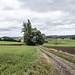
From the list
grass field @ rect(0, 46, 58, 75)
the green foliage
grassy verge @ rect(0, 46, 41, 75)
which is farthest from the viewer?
the green foliage

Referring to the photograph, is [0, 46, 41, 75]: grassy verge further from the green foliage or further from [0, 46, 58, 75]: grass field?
the green foliage

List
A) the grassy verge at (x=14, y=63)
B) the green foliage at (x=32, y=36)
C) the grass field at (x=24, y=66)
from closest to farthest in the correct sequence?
the grassy verge at (x=14, y=63) → the grass field at (x=24, y=66) → the green foliage at (x=32, y=36)

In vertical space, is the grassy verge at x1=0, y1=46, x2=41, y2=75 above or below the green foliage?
below

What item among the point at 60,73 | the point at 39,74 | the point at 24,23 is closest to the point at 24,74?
the point at 39,74

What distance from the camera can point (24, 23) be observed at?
60.9 metres

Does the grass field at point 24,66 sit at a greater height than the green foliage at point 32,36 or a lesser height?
lesser

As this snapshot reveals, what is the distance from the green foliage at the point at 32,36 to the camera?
5466cm

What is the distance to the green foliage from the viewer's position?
5466 centimetres

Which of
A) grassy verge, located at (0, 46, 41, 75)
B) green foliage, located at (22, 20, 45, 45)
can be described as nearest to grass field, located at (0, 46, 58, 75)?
grassy verge, located at (0, 46, 41, 75)

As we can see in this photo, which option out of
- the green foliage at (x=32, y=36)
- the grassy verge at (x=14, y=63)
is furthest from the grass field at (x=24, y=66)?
the green foliage at (x=32, y=36)

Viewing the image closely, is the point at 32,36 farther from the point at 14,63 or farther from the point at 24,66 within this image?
the point at 24,66

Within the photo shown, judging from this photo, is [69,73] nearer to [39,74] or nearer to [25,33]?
[39,74]

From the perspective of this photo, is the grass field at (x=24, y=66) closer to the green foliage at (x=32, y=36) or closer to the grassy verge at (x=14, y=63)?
the grassy verge at (x=14, y=63)

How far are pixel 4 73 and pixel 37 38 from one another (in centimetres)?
4796
